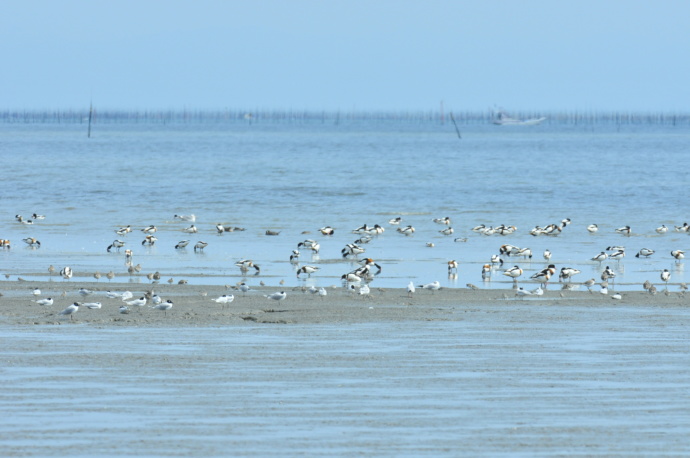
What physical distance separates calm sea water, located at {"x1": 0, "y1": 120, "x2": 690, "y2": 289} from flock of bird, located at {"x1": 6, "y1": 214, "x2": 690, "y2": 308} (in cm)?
23

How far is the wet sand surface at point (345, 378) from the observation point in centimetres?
879

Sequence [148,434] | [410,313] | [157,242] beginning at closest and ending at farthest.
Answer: [148,434]
[410,313]
[157,242]

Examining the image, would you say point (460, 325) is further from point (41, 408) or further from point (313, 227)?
point (313, 227)

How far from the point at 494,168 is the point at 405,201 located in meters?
24.9

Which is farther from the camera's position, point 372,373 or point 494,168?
point 494,168

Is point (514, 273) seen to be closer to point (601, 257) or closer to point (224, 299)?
point (601, 257)

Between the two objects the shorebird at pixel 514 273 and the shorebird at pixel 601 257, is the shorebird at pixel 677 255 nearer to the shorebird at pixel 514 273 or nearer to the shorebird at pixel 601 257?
the shorebird at pixel 601 257

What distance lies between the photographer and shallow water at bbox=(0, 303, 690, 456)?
8.73 m

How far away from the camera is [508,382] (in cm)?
1094

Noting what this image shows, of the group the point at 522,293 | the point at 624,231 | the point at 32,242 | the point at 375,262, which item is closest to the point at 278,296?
the point at 522,293

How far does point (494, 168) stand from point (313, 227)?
122 ft

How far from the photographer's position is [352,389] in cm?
1059

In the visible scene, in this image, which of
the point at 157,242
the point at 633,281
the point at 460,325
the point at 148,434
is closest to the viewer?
the point at 148,434

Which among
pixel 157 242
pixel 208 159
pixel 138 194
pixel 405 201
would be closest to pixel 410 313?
pixel 157 242
